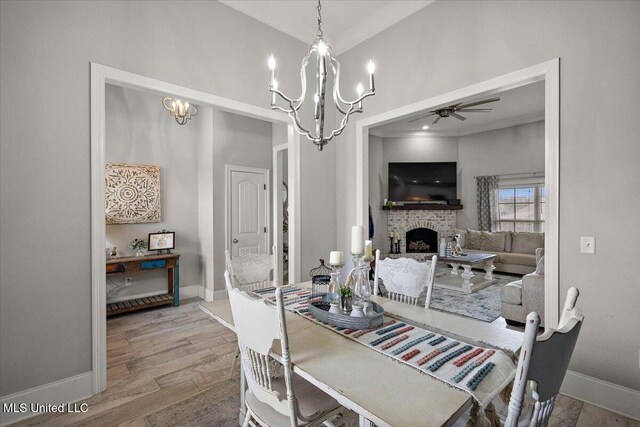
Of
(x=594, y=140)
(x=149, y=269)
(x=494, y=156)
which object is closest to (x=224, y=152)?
(x=149, y=269)

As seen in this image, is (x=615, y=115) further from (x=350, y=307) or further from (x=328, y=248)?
(x=328, y=248)

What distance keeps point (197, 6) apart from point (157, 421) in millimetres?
3243

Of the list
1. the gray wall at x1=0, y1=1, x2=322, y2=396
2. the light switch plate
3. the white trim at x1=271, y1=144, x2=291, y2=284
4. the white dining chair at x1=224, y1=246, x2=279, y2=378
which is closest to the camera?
the gray wall at x1=0, y1=1, x2=322, y2=396

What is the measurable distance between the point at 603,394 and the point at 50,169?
3945 millimetres

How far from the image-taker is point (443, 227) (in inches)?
308

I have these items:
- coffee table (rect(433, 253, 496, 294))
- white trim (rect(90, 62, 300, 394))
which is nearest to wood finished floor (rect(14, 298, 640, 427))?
white trim (rect(90, 62, 300, 394))

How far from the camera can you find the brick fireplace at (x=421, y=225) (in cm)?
778

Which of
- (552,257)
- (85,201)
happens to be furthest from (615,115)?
(85,201)

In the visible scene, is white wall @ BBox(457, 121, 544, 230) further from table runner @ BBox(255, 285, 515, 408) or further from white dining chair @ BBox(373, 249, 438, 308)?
table runner @ BBox(255, 285, 515, 408)

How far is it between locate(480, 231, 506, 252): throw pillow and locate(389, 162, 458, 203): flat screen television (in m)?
1.42

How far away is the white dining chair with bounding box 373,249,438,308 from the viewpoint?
2.12 metres

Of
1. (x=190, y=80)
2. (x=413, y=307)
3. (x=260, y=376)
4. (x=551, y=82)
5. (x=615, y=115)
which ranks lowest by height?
(x=260, y=376)

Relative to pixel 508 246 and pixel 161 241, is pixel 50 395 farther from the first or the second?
pixel 508 246

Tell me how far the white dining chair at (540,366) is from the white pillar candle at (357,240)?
2.94 feet
